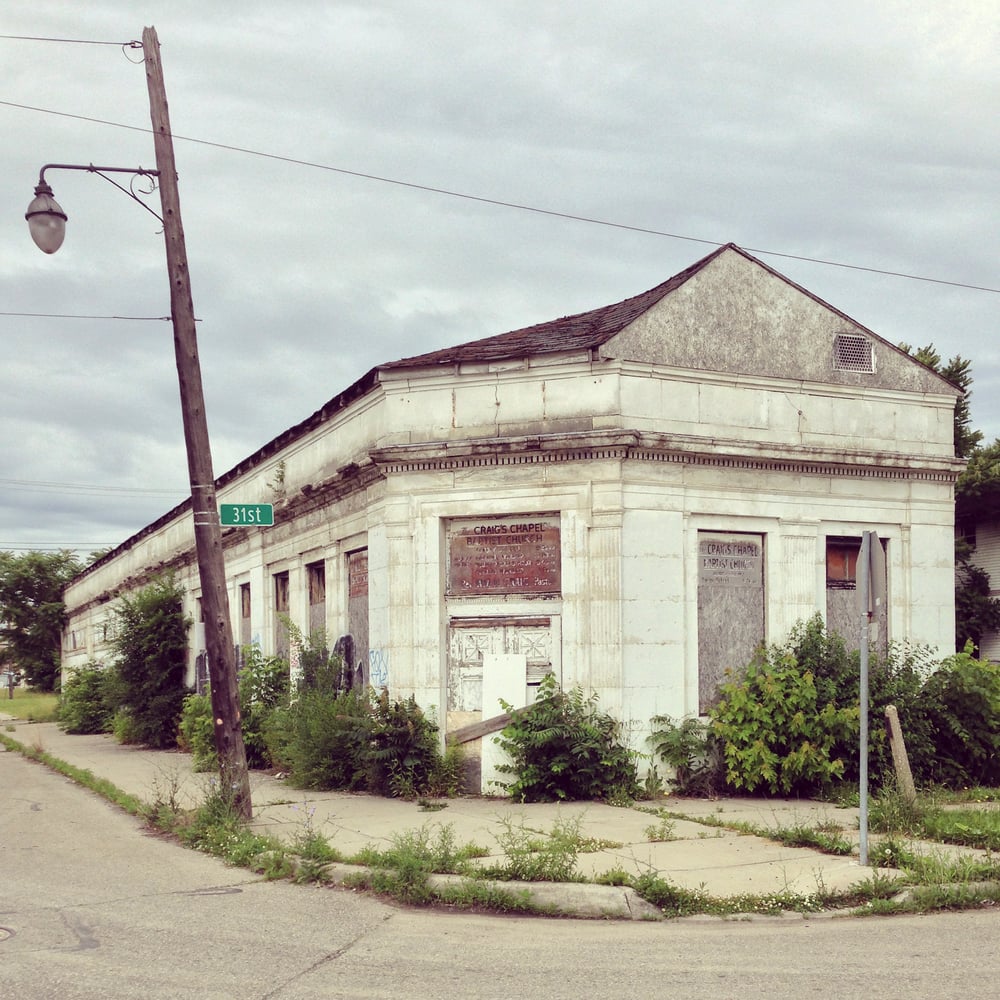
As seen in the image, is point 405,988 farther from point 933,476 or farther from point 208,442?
point 933,476

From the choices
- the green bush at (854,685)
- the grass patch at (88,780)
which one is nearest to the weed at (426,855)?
the grass patch at (88,780)

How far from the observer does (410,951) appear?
23.5 ft

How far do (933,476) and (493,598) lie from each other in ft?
21.7

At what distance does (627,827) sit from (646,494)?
4.45 meters

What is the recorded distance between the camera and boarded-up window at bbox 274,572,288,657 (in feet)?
71.2

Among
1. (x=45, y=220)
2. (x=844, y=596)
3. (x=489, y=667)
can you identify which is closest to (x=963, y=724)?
(x=844, y=596)

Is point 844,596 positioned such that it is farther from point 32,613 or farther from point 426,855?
point 32,613

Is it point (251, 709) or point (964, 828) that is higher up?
point (964, 828)

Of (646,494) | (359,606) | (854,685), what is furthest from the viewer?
(359,606)

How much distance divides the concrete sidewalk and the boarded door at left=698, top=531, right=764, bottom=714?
179 centimetres

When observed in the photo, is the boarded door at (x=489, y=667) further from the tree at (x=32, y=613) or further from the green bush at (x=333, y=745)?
the tree at (x=32, y=613)

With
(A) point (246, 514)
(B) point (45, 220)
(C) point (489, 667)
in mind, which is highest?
(B) point (45, 220)

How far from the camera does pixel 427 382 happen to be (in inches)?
596

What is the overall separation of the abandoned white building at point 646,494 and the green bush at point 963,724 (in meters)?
1.47
